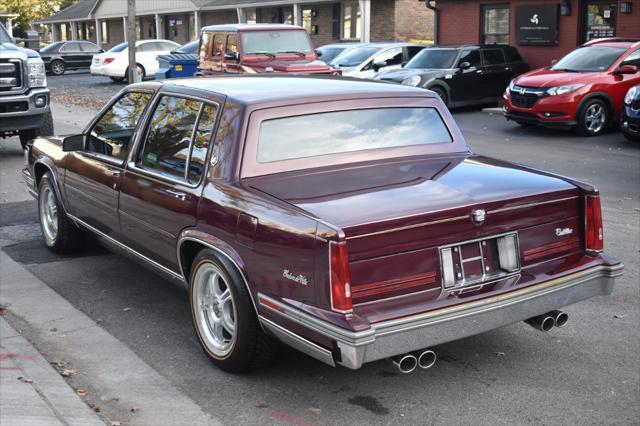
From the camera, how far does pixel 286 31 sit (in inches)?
767

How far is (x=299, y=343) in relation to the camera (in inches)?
171

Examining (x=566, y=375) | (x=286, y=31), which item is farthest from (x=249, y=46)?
(x=566, y=375)

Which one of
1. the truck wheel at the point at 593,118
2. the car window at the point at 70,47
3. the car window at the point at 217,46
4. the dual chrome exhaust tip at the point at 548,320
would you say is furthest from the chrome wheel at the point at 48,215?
the car window at the point at 70,47

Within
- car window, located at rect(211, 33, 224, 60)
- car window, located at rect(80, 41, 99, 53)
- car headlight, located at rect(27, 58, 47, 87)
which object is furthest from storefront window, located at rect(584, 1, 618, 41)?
car window, located at rect(80, 41, 99, 53)

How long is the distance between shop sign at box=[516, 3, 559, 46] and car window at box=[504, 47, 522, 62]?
148 cm

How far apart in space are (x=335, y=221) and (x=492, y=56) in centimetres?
1786

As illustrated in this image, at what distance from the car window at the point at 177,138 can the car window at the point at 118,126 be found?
29 centimetres

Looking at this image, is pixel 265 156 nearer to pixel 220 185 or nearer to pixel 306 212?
pixel 220 185

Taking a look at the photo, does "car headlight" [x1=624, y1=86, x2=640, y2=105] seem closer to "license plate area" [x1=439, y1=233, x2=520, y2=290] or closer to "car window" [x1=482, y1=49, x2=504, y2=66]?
"car window" [x1=482, y1=49, x2=504, y2=66]

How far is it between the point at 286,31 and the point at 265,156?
14847 mm

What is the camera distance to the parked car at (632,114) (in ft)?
45.4

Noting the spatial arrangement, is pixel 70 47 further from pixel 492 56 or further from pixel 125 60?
pixel 492 56

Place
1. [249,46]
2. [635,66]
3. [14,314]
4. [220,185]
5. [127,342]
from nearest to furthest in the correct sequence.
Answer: [220,185] < [127,342] < [14,314] < [635,66] < [249,46]

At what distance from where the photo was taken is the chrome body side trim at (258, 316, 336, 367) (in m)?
4.21
